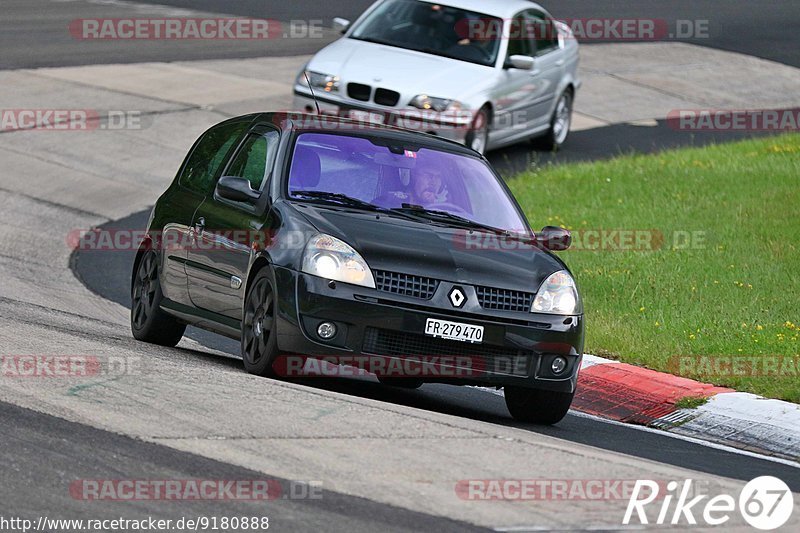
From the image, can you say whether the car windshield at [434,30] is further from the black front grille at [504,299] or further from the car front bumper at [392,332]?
the car front bumper at [392,332]

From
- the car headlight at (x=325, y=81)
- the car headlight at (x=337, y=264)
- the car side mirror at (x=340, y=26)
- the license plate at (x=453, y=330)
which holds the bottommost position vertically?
the car headlight at (x=325, y=81)

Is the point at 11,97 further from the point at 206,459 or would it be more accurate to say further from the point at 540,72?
the point at 206,459

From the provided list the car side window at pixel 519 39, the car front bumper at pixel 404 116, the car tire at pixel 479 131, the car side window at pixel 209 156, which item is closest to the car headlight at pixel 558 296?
the car side window at pixel 209 156

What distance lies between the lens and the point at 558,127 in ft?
72.4

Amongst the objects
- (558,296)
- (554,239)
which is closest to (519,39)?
(554,239)

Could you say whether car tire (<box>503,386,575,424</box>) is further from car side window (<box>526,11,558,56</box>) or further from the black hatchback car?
car side window (<box>526,11,558,56</box>)

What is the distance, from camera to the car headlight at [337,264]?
29.0 feet

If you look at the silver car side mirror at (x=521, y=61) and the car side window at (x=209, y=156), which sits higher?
the car side window at (x=209, y=156)

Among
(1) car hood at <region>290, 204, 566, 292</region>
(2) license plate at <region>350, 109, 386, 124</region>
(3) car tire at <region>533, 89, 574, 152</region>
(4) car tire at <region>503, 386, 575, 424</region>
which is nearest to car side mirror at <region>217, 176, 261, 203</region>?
(1) car hood at <region>290, 204, 566, 292</region>

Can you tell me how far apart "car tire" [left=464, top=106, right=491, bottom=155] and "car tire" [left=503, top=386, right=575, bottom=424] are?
29.5 feet

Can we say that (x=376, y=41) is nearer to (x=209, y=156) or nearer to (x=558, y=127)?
(x=558, y=127)

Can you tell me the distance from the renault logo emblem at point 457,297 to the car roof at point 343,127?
1.66 metres

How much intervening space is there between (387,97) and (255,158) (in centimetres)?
808

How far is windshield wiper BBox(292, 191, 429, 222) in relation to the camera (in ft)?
31.4
